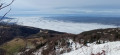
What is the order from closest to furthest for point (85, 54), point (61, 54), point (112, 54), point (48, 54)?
point (112, 54) < point (85, 54) < point (61, 54) < point (48, 54)

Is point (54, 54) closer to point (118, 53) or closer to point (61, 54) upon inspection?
point (61, 54)

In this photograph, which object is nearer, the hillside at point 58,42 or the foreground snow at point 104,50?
the hillside at point 58,42

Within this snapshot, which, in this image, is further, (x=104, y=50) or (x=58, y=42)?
(x=58, y=42)

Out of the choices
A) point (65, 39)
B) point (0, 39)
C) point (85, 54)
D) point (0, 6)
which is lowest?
point (65, 39)

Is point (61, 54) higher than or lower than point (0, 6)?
lower

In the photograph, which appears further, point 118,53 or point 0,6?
point 118,53

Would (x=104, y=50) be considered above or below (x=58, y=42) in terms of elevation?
above

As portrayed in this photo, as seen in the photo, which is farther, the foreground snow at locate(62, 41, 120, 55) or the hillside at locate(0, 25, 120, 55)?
the foreground snow at locate(62, 41, 120, 55)

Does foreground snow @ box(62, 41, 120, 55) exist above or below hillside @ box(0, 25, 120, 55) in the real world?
above

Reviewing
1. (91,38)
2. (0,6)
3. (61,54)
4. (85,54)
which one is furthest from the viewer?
(91,38)

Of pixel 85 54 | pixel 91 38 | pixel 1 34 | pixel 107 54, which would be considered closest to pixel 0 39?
pixel 1 34

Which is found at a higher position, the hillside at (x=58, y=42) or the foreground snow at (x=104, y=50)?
the foreground snow at (x=104, y=50)
